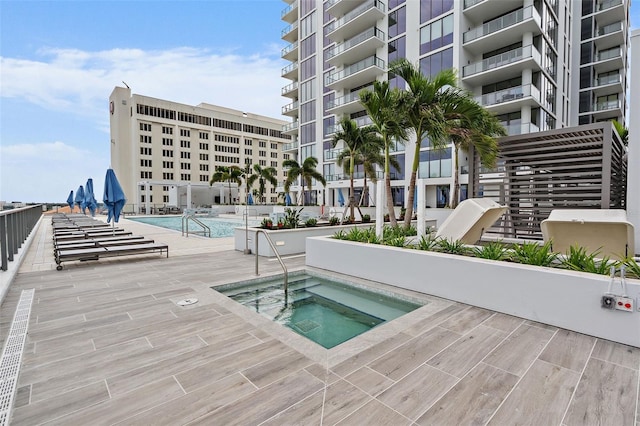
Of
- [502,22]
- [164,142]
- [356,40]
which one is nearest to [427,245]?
[502,22]

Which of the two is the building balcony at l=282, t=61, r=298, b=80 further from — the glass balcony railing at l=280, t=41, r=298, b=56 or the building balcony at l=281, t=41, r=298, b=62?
the glass balcony railing at l=280, t=41, r=298, b=56

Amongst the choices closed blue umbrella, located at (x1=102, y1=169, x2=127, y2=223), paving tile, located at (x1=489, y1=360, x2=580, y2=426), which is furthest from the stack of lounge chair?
paving tile, located at (x1=489, y1=360, x2=580, y2=426)

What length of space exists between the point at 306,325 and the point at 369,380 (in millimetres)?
1901

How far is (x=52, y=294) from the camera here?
5297mm

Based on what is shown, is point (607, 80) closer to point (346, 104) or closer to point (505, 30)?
point (505, 30)

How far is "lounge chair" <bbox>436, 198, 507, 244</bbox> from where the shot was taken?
640 cm

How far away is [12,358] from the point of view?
3.10 m

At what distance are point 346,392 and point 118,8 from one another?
16.8m

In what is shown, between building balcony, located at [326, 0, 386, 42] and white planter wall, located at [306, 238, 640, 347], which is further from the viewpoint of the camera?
building balcony, located at [326, 0, 386, 42]

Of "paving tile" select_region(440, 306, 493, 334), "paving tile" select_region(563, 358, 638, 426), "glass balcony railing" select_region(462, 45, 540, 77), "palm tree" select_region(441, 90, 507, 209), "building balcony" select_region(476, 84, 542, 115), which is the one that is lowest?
"paving tile" select_region(563, 358, 638, 426)

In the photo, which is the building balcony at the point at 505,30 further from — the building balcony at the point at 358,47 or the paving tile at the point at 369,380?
the paving tile at the point at 369,380

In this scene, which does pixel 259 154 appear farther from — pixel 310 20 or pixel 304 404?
pixel 304 404

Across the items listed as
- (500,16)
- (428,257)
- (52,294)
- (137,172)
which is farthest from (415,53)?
(137,172)

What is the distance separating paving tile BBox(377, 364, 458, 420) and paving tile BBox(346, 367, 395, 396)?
61mm
